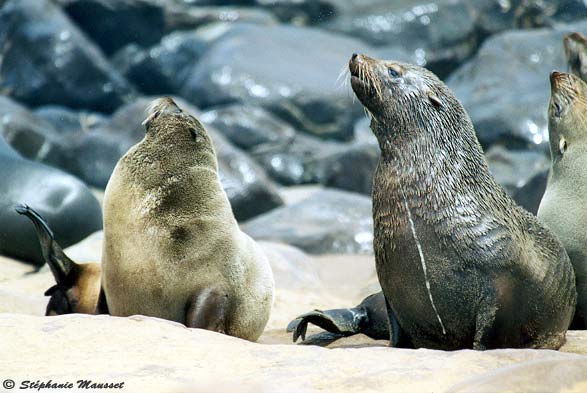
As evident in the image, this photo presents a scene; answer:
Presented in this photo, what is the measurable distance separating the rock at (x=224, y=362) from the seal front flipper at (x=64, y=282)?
1.55 m

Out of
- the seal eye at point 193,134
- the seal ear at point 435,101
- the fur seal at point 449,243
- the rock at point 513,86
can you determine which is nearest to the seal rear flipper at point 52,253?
the seal eye at point 193,134

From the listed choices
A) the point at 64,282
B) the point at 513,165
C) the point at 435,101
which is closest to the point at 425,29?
the point at 513,165

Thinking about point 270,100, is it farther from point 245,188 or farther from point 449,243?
point 449,243

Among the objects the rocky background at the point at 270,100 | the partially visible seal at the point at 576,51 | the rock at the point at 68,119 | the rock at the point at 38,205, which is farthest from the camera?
the rock at the point at 68,119

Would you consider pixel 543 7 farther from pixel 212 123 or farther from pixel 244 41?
pixel 212 123

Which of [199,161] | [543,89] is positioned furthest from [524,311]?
[543,89]

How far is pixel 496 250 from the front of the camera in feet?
15.5

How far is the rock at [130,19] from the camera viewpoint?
2070 cm

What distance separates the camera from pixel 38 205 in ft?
30.4

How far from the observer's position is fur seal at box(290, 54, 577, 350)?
4.73 m

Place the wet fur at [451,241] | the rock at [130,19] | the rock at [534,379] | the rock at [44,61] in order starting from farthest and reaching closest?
the rock at [130,19] < the rock at [44,61] < the wet fur at [451,241] < the rock at [534,379]

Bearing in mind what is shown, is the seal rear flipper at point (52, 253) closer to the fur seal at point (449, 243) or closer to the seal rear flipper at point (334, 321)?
the seal rear flipper at point (334, 321)

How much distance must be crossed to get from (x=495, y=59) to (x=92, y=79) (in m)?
7.72

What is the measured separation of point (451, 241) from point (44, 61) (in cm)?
1549
